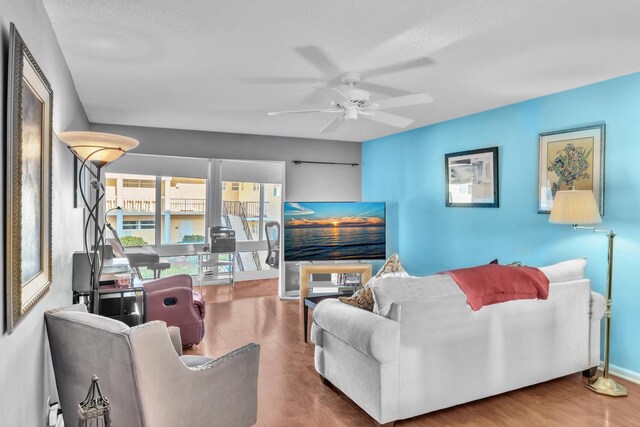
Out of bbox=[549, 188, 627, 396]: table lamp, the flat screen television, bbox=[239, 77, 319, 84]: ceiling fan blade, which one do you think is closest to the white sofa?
bbox=[549, 188, 627, 396]: table lamp

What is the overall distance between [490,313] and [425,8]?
1868 mm

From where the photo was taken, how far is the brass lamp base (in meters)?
3.15

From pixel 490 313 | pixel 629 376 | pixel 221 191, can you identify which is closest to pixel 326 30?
pixel 490 313

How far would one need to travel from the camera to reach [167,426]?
1.95 meters

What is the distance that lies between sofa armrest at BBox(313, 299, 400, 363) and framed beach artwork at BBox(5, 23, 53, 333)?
5.38 ft

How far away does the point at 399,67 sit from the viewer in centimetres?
334

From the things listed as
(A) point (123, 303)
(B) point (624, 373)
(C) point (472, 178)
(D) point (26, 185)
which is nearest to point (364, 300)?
(A) point (123, 303)

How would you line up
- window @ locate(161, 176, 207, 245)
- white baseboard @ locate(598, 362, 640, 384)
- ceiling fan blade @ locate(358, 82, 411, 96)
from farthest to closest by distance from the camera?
window @ locate(161, 176, 207, 245) → ceiling fan blade @ locate(358, 82, 411, 96) → white baseboard @ locate(598, 362, 640, 384)

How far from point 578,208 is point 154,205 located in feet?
18.3

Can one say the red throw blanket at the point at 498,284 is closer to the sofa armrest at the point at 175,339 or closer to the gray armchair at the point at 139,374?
the gray armchair at the point at 139,374

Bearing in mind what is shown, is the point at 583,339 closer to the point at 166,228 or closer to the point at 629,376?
the point at 629,376

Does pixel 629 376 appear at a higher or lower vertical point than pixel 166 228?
lower

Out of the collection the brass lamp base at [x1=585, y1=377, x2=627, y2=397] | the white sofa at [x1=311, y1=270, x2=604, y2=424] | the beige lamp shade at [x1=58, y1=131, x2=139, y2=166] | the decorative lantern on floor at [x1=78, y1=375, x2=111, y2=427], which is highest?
the beige lamp shade at [x1=58, y1=131, x2=139, y2=166]

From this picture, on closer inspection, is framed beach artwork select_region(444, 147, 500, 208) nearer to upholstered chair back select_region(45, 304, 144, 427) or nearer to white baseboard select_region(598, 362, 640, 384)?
white baseboard select_region(598, 362, 640, 384)
